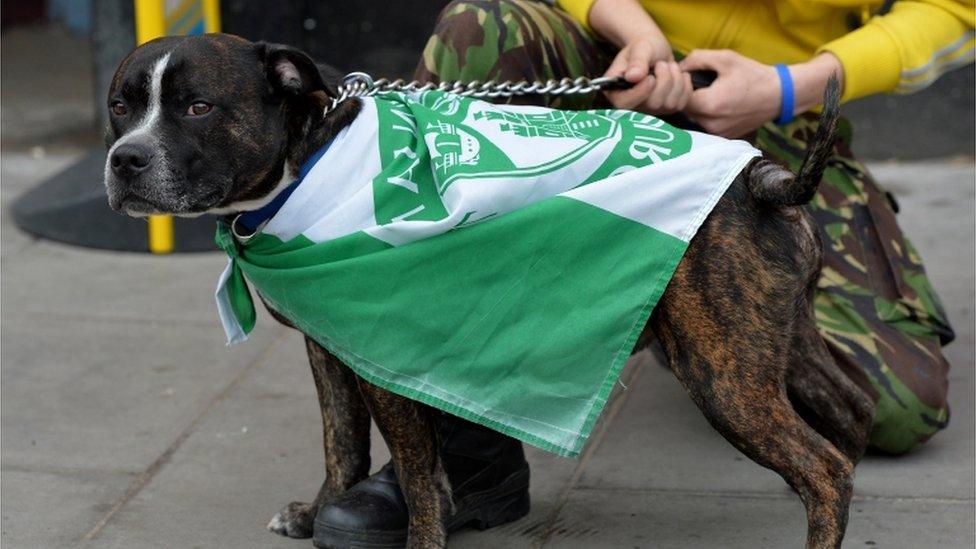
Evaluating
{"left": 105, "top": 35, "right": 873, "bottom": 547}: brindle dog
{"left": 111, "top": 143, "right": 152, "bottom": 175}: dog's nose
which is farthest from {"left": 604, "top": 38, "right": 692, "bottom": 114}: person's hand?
{"left": 111, "top": 143, "right": 152, "bottom": 175}: dog's nose

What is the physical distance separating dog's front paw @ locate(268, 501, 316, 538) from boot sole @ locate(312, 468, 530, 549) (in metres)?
0.05

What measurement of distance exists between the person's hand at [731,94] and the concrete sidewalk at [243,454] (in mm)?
930

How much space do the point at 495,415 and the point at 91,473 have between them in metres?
1.36

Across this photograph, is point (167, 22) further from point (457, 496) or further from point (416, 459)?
point (416, 459)

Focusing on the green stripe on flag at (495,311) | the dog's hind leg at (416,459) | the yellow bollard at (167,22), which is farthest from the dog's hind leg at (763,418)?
the yellow bollard at (167,22)

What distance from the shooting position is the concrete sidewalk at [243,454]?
11.8 ft

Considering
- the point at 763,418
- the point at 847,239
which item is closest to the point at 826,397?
the point at 763,418

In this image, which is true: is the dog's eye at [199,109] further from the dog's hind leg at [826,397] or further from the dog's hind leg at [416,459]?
the dog's hind leg at [826,397]

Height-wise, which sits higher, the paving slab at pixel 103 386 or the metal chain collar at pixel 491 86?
the metal chain collar at pixel 491 86

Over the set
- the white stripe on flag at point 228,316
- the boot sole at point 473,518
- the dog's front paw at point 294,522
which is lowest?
the dog's front paw at point 294,522

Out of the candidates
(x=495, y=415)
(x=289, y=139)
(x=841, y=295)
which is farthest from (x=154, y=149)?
(x=841, y=295)

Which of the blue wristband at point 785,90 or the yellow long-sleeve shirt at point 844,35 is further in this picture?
the yellow long-sleeve shirt at point 844,35

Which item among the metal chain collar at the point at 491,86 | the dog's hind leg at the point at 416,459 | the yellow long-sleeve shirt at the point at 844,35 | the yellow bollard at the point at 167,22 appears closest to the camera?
the dog's hind leg at the point at 416,459

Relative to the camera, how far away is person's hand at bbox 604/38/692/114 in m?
3.69
